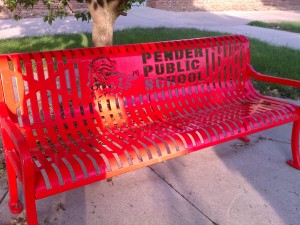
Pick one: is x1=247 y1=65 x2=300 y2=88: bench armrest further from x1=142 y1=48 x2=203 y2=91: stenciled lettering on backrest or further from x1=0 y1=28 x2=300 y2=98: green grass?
x1=0 y1=28 x2=300 y2=98: green grass

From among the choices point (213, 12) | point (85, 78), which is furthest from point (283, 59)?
point (213, 12)

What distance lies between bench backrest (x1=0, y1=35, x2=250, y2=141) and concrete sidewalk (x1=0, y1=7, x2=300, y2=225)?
539 millimetres

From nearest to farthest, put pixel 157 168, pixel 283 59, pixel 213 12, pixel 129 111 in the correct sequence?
pixel 129 111 → pixel 157 168 → pixel 283 59 → pixel 213 12

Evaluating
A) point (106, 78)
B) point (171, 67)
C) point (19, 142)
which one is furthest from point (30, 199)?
point (171, 67)

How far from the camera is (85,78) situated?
2727 millimetres

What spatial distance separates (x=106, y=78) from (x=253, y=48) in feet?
19.8

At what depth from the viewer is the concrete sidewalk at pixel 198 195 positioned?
2523mm

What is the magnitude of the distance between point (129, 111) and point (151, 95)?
255 mm

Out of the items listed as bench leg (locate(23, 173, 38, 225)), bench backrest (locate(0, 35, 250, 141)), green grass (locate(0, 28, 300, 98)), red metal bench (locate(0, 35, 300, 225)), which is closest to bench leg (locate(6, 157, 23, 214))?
red metal bench (locate(0, 35, 300, 225))

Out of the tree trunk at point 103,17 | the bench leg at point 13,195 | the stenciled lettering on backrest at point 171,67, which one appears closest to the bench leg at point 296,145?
the stenciled lettering on backrest at point 171,67

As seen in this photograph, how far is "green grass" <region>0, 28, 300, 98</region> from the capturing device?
6.02 metres

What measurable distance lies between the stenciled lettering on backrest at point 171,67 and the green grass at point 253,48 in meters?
2.35

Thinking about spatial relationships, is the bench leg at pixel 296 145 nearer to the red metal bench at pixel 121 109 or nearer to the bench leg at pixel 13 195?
the red metal bench at pixel 121 109

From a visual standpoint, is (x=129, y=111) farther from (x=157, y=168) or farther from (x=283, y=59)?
(x=283, y=59)
